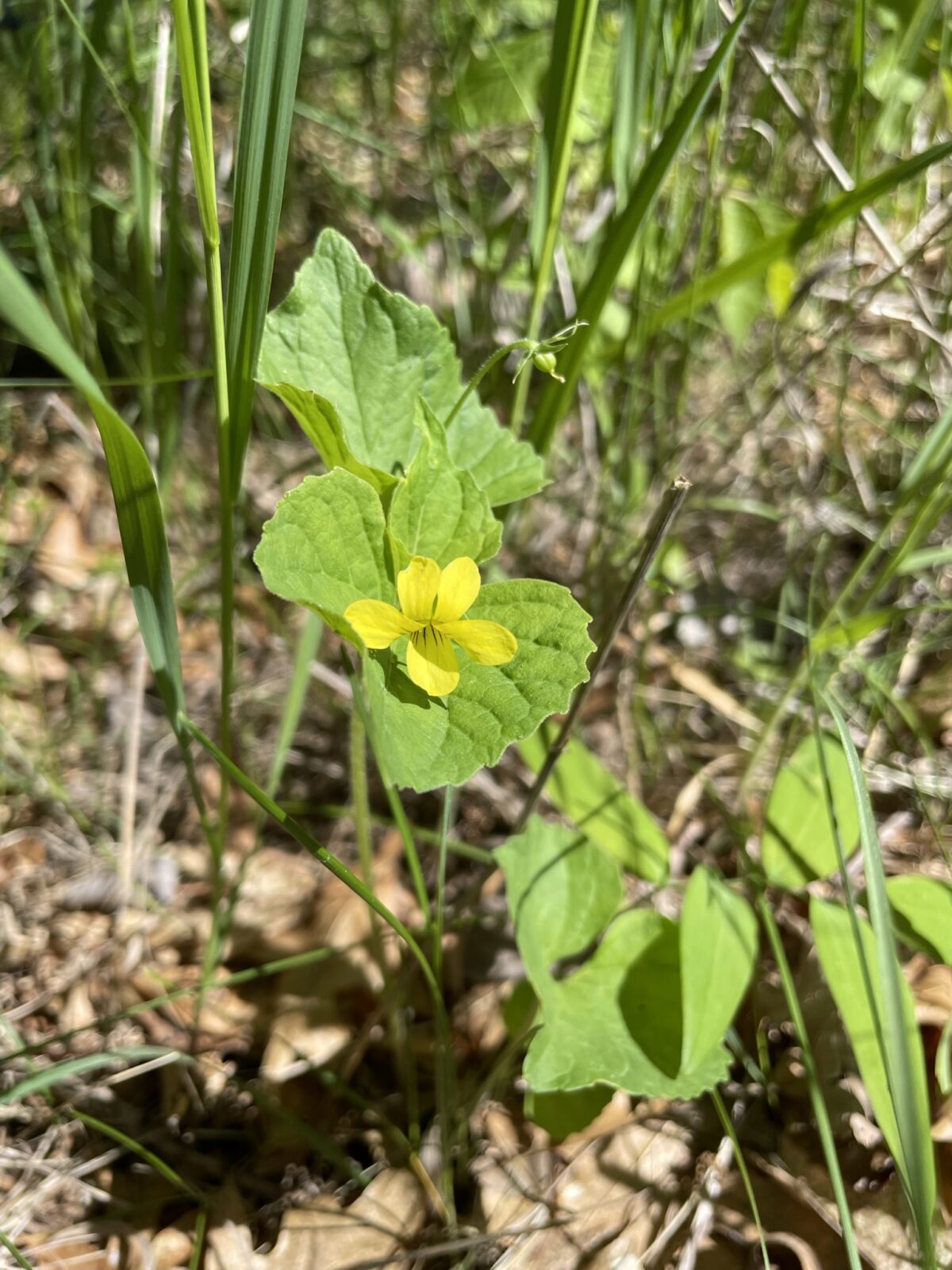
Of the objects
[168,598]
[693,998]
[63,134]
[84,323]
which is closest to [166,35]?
[63,134]

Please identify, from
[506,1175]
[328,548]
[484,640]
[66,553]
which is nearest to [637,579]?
[484,640]

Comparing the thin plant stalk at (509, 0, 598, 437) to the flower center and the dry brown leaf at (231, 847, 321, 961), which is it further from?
the dry brown leaf at (231, 847, 321, 961)

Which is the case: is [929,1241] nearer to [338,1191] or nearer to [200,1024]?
[338,1191]

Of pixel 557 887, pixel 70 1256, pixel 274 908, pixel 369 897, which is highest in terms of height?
pixel 369 897

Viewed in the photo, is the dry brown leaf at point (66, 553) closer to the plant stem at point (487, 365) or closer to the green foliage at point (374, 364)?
the green foliage at point (374, 364)

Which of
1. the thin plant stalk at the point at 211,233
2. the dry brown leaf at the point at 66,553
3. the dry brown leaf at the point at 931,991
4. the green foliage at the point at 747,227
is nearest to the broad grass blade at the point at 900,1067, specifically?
the dry brown leaf at the point at 931,991

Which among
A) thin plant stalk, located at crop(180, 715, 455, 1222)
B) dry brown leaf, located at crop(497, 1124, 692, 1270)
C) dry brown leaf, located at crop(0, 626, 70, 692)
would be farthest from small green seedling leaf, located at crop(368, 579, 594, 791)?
dry brown leaf, located at crop(0, 626, 70, 692)

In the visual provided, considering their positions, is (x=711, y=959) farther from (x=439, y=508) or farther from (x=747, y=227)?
(x=747, y=227)
